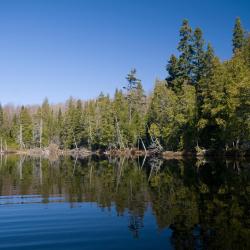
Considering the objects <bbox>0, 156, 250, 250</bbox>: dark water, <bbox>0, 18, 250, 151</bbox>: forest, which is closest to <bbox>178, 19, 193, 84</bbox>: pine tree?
<bbox>0, 18, 250, 151</bbox>: forest

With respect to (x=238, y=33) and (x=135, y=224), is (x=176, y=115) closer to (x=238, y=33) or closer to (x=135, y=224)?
(x=238, y=33)

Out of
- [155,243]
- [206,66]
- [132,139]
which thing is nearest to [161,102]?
[206,66]

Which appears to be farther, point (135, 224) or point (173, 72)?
point (173, 72)

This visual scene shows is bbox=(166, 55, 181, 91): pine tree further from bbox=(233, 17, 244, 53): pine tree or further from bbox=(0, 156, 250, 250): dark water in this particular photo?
bbox=(0, 156, 250, 250): dark water

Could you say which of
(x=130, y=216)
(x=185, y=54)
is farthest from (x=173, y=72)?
(x=130, y=216)

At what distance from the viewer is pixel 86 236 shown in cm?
1355

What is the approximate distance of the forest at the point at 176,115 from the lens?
188 ft

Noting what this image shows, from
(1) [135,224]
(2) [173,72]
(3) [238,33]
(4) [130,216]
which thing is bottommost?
(1) [135,224]

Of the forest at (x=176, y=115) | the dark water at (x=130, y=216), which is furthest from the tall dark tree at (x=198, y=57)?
the dark water at (x=130, y=216)

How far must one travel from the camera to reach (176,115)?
7212 centimetres

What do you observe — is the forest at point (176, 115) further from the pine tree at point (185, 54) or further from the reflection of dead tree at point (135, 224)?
the reflection of dead tree at point (135, 224)

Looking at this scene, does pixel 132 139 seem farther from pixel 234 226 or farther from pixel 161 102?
pixel 234 226

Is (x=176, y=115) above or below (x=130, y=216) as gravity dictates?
above

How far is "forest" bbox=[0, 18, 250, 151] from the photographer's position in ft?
188
